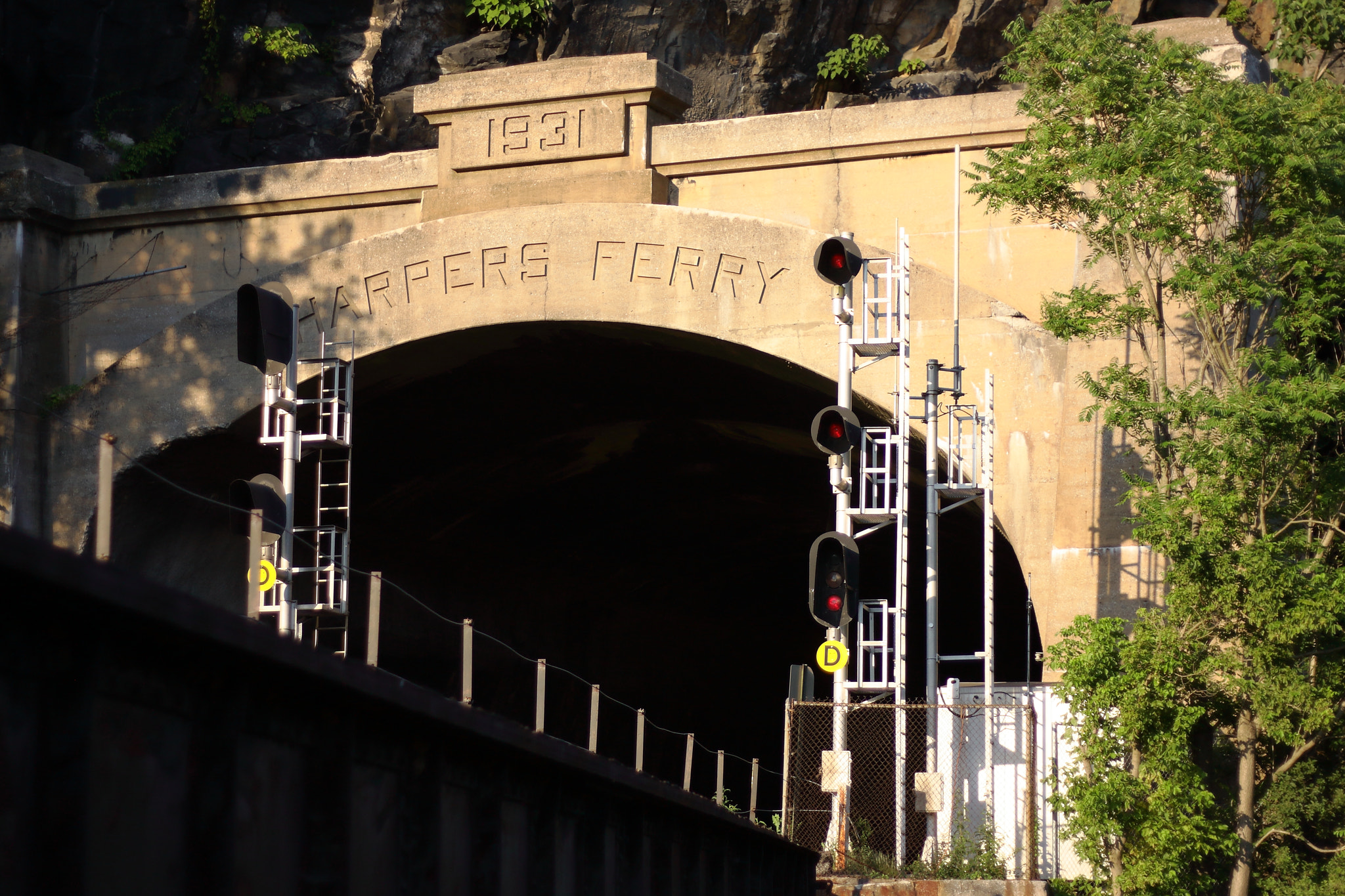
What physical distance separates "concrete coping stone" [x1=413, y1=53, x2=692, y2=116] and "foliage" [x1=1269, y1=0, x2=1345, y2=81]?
547 inches

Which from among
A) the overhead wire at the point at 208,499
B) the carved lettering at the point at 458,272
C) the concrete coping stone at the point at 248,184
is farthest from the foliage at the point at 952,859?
the concrete coping stone at the point at 248,184

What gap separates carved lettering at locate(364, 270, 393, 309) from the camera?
925 inches

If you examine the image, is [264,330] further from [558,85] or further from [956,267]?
[956,267]

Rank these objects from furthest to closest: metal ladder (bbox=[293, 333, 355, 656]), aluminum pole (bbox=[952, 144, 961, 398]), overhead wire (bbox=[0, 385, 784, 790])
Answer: metal ladder (bbox=[293, 333, 355, 656]) < aluminum pole (bbox=[952, 144, 961, 398]) < overhead wire (bbox=[0, 385, 784, 790])

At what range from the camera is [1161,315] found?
18391 mm

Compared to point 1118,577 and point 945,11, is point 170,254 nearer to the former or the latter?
point 1118,577

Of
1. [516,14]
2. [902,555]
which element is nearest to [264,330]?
[902,555]

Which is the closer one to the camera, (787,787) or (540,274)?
(787,787)

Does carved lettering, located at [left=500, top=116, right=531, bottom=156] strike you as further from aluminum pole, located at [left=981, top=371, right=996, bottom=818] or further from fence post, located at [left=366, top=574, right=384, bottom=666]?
fence post, located at [left=366, top=574, right=384, bottom=666]

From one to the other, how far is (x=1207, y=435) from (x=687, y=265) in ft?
25.9

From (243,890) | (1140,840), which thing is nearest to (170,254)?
(1140,840)

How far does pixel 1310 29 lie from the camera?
32.5m

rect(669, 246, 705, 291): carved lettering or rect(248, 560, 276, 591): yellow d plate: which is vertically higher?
rect(669, 246, 705, 291): carved lettering

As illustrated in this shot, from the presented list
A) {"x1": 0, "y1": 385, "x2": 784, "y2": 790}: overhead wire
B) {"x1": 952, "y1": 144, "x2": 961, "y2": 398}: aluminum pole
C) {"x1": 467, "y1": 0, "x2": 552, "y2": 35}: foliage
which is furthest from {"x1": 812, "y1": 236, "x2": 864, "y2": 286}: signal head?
{"x1": 467, "y1": 0, "x2": 552, "y2": 35}: foliage
